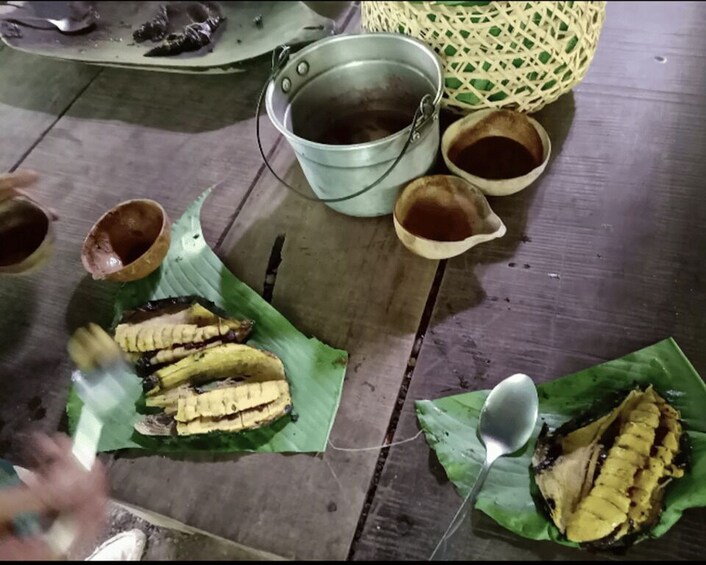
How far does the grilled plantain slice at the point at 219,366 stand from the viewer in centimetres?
101

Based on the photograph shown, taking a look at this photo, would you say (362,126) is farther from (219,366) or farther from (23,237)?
(23,237)

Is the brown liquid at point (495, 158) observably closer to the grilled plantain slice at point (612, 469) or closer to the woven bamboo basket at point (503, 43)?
the woven bamboo basket at point (503, 43)

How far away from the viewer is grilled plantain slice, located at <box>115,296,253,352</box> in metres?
1.04

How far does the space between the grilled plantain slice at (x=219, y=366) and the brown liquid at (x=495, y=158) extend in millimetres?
527

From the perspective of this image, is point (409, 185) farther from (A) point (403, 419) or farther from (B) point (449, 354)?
A: (A) point (403, 419)

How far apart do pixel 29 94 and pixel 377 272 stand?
34.2 inches

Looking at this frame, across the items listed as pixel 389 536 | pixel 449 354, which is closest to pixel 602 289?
pixel 449 354

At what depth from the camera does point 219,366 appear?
3.35 ft

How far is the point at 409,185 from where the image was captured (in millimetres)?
1105

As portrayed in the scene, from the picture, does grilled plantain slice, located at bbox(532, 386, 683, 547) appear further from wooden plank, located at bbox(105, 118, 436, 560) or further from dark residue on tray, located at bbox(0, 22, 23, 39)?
dark residue on tray, located at bbox(0, 22, 23, 39)

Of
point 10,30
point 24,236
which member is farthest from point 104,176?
point 10,30

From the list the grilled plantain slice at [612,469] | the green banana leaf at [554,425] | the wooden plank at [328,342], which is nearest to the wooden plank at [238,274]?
the wooden plank at [328,342]

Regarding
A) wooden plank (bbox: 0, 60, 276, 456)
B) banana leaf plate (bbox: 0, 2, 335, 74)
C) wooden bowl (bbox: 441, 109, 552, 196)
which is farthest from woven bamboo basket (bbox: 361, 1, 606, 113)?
wooden plank (bbox: 0, 60, 276, 456)

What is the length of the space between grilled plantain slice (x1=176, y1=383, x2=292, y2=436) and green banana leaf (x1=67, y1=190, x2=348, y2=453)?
2cm
